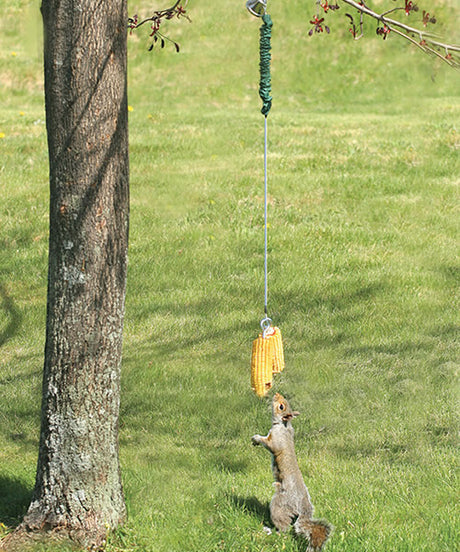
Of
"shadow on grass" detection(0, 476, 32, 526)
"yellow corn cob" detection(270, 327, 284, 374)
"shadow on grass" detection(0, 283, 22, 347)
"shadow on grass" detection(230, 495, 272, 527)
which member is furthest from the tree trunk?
"shadow on grass" detection(0, 283, 22, 347)

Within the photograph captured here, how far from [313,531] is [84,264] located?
1.86 m

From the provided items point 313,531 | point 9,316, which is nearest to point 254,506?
point 313,531

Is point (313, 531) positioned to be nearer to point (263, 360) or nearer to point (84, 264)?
point (263, 360)

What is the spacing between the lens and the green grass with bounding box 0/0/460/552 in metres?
4.68

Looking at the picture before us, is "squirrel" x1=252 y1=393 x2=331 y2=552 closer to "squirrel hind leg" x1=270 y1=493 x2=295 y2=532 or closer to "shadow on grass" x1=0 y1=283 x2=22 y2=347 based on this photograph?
"squirrel hind leg" x1=270 y1=493 x2=295 y2=532

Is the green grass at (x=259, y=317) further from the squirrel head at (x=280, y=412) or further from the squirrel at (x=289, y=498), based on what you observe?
the squirrel head at (x=280, y=412)

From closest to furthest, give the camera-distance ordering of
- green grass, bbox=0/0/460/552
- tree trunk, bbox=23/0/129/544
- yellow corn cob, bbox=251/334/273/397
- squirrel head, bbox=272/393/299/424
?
tree trunk, bbox=23/0/129/544, squirrel head, bbox=272/393/299/424, yellow corn cob, bbox=251/334/273/397, green grass, bbox=0/0/460/552

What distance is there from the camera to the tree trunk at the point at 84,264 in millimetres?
3932

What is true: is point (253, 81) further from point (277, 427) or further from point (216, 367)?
point (277, 427)

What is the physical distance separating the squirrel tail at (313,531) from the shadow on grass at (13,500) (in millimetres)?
1696

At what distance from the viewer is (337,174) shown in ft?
38.5

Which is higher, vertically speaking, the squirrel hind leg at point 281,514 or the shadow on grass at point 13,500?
the squirrel hind leg at point 281,514

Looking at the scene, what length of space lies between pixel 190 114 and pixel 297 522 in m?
13.4

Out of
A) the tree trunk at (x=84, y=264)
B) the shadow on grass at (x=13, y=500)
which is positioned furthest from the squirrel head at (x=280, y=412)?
the shadow on grass at (x=13, y=500)
